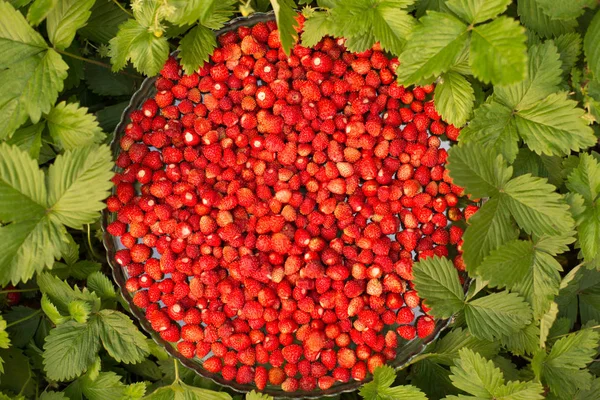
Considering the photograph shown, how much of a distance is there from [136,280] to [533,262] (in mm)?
1039

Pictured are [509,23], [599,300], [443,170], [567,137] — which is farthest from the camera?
[599,300]

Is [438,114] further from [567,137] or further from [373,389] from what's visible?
[373,389]

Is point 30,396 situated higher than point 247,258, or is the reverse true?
point 247,258

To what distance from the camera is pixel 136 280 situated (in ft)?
4.86

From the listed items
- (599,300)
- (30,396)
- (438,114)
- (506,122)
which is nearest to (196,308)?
(30,396)

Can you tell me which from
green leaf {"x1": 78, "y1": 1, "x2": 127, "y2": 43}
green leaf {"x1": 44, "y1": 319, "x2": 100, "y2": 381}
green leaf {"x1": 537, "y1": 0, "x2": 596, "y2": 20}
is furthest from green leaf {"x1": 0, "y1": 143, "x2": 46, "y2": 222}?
green leaf {"x1": 537, "y1": 0, "x2": 596, "y2": 20}

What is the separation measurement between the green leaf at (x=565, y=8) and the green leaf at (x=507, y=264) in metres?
0.57

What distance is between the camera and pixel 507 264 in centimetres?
134

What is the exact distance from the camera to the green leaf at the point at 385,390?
1.36 m

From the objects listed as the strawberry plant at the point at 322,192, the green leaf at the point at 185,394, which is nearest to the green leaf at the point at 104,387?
the strawberry plant at the point at 322,192

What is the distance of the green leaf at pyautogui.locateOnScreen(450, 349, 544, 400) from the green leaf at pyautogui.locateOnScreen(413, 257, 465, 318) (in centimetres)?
13

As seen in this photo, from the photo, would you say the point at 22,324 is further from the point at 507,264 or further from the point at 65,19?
the point at 507,264

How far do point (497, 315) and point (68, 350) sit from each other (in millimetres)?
1154

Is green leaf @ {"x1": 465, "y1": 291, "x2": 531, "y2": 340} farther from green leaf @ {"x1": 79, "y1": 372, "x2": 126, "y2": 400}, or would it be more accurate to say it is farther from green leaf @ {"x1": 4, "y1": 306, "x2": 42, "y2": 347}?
green leaf @ {"x1": 4, "y1": 306, "x2": 42, "y2": 347}
